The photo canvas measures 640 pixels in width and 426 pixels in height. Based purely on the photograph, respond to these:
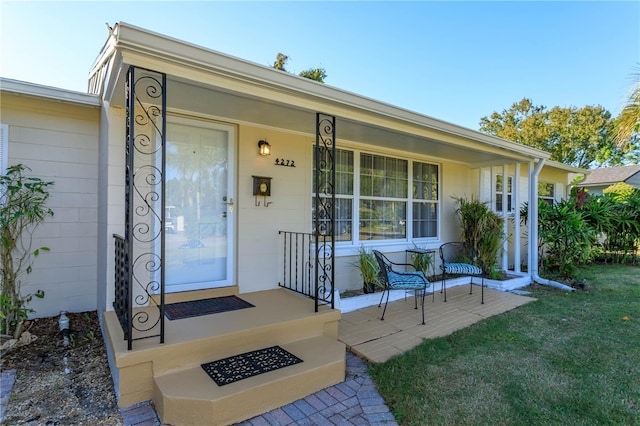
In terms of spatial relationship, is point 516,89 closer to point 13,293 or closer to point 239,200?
point 239,200

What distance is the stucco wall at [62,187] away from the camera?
350cm

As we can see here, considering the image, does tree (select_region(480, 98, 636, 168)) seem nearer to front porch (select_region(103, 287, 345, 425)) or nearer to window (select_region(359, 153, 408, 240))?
window (select_region(359, 153, 408, 240))

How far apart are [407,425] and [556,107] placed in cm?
2471

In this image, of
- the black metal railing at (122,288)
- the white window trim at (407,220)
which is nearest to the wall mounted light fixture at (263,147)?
the white window trim at (407,220)

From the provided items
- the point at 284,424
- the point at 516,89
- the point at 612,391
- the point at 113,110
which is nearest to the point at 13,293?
the point at 113,110

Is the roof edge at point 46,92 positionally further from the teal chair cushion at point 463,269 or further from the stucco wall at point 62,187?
the teal chair cushion at point 463,269

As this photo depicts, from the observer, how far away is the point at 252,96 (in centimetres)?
279

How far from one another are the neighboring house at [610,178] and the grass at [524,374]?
15335mm

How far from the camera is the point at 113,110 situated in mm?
3133

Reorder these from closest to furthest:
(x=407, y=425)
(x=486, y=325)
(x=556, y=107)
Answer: (x=407, y=425) → (x=486, y=325) → (x=556, y=107)

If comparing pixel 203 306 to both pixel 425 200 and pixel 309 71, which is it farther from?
pixel 309 71

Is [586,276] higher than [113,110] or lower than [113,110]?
lower

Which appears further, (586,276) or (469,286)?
(586,276)

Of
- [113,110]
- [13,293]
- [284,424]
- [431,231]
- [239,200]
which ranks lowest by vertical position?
[284,424]
